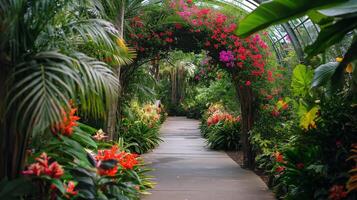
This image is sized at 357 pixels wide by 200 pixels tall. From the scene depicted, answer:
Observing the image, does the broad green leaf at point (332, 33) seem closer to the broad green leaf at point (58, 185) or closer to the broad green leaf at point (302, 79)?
the broad green leaf at point (58, 185)

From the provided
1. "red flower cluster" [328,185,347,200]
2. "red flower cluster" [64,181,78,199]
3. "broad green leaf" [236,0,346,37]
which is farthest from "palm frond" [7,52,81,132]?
"red flower cluster" [328,185,347,200]

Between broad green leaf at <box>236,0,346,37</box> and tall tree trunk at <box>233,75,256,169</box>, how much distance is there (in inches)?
228

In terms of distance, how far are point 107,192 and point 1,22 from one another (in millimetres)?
1858

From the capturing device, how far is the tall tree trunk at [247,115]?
9.41 m

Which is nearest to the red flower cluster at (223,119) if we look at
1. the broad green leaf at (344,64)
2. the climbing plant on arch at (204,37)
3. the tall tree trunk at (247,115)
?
the tall tree trunk at (247,115)

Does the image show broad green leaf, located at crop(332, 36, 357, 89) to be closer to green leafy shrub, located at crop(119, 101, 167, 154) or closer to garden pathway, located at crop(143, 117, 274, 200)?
garden pathway, located at crop(143, 117, 274, 200)

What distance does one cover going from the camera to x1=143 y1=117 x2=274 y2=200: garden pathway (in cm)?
670

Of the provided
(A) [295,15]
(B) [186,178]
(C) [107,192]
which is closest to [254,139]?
(B) [186,178]

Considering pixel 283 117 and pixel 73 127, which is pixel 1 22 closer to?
pixel 73 127

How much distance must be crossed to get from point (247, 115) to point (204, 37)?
74.7 inches

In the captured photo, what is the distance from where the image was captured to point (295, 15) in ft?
10.8

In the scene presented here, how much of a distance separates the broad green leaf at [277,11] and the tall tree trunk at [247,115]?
5793 mm

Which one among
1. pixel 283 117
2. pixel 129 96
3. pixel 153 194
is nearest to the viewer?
pixel 153 194

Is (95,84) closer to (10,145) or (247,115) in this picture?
(10,145)
